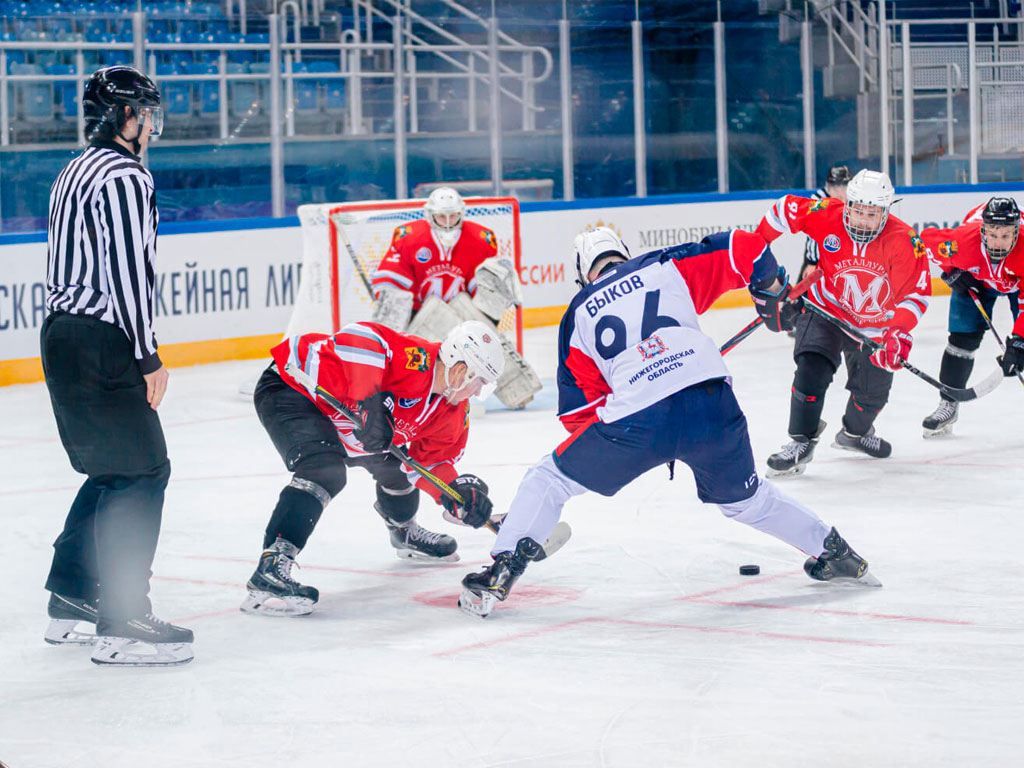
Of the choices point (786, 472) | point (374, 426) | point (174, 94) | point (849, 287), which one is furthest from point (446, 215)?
point (174, 94)

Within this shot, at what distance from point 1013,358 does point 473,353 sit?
126 inches

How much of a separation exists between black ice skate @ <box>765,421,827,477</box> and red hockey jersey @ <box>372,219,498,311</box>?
5.86 feet

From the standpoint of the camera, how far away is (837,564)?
Answer: 3822mm

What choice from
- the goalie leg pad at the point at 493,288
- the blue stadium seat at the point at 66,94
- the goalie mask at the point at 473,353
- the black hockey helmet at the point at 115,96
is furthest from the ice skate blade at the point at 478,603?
the blue stadium seat at the point at 66,94

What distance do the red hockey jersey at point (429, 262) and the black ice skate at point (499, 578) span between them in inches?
123

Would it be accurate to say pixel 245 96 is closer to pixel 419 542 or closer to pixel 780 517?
pixel 419 542

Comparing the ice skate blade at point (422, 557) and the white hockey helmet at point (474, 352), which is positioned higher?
the white hockey helmet at point (474, 352)

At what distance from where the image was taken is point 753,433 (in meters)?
6.41

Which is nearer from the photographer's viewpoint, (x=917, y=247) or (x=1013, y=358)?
(x=917, y=247)

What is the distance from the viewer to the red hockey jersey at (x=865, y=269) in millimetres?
5492

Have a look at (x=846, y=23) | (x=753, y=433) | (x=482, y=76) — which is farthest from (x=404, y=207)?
(x=846, y=23)

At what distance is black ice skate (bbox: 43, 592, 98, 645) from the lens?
3.36 m

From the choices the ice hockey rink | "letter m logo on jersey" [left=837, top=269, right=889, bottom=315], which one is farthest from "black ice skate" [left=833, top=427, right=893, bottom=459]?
"letter m logo on jersey" [left=837, top=269, right=889, bottom=315]

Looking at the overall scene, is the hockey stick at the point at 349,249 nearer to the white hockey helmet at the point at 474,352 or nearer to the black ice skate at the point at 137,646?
the white hockey helmet at the point at 474,352
